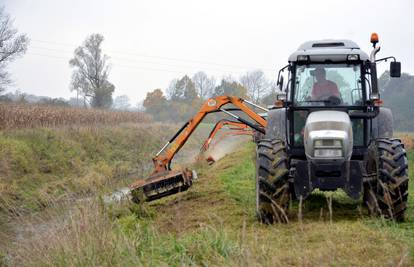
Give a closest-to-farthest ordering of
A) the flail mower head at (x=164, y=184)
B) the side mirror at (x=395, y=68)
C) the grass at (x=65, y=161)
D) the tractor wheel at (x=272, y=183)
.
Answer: the tractor wheel at (x=272, y=183) → the side mirror at (x=395, y=68) → the flail mower head at (x=164, y=184) → the grass at (x=65, y=161)

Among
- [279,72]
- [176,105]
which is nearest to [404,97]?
[176,105]

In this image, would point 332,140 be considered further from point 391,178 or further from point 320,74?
point 320,74

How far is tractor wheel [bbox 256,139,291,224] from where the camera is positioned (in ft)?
25.6

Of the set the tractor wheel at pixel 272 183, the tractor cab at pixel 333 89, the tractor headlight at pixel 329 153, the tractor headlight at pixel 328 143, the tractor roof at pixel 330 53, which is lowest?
the tractor wheel at pixel 272 183

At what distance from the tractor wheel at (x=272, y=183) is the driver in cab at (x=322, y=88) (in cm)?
119

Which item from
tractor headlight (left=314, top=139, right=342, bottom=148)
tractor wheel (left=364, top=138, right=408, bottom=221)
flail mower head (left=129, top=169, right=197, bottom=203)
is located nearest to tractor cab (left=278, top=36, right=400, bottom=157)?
tractor wheel (left=364, top=138, right=408, bottom=221)

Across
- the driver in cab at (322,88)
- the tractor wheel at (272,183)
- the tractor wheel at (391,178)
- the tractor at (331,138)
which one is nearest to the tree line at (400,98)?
the tractor at (331,138)

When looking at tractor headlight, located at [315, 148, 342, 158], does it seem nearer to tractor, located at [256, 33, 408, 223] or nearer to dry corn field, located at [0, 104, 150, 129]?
tractor, located at [256, 33, 408, 223]

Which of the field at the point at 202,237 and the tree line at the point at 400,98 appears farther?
the tree line at the point at 400,98

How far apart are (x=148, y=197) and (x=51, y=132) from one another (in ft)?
43.3

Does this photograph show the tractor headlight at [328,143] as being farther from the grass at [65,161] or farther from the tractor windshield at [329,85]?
the grass at [65,161]

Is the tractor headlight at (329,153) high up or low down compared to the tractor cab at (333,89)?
down

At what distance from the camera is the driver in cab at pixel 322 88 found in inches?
340

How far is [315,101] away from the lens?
8.67 m
